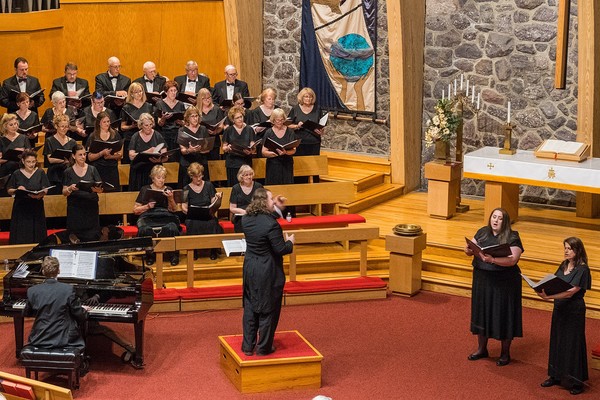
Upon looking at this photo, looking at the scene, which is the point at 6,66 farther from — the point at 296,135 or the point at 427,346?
the point at 427,346

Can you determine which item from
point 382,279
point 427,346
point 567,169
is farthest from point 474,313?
point 567,169

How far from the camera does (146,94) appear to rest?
39.8 feet

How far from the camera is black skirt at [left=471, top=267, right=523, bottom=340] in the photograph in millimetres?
8414

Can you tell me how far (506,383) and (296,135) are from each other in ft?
14.0

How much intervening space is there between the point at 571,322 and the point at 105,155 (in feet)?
16.5

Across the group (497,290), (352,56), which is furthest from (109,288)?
(352,56)

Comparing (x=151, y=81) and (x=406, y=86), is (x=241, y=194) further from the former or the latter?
(x=406, y=86)

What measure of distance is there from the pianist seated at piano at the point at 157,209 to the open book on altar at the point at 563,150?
3948 mm

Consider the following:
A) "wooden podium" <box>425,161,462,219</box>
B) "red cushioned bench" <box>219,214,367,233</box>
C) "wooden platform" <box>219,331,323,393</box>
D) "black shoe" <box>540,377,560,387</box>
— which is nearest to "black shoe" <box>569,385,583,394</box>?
"black shoe" <box>540,377,560,387</box>

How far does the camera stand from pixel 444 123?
11734 mm

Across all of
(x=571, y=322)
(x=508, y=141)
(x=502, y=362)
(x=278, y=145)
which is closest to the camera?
(x=571, y=322)

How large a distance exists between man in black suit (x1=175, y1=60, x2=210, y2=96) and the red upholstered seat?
3304 millimetres

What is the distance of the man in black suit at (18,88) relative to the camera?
39.0ft

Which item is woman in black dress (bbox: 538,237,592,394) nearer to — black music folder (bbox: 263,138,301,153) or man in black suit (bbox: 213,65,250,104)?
black music folder (bbox: 263,138,301,153)
